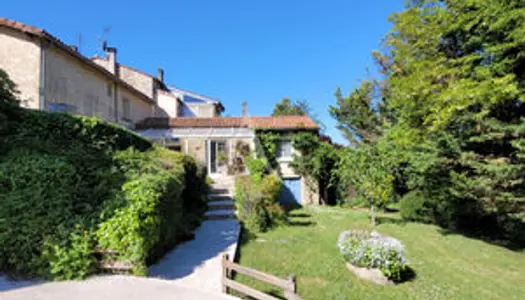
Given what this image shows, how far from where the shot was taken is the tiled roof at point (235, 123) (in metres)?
15.2

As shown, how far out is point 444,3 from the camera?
9117mm

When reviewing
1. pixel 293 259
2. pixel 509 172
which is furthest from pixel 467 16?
pixel 293 259

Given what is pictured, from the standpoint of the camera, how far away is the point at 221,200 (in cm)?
1083

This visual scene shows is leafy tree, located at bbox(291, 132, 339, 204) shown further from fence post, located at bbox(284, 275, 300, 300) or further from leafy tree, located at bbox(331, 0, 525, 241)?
fence post, located at bbox(284, 275, 300, 300)

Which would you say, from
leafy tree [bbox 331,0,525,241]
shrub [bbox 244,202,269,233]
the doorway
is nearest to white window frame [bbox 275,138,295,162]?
the doorway

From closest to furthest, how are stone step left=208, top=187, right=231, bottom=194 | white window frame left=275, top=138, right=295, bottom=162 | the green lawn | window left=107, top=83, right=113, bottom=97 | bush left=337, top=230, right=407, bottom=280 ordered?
the green lawn → bush left=337, top=230, right=407, bottom=280 → stone step left=208, top=187, right=231, bottom=194 → window left=107, top=83, right=113, bottom=97 → white window frame left=275, top=138, right=295, bottom=162

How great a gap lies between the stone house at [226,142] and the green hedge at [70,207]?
361 inches

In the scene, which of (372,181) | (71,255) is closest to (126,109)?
(71,255)

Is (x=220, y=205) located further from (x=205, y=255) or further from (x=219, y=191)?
(x=205, y=255)

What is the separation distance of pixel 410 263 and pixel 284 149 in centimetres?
995

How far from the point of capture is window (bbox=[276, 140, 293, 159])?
15516 millimetres

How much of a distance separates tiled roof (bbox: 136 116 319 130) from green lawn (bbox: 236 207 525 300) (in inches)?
285

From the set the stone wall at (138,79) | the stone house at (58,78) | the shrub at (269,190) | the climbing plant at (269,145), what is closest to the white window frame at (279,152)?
the climbing plant at (269,145)

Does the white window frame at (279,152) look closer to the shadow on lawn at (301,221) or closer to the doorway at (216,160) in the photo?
the doorway at (216,160)
